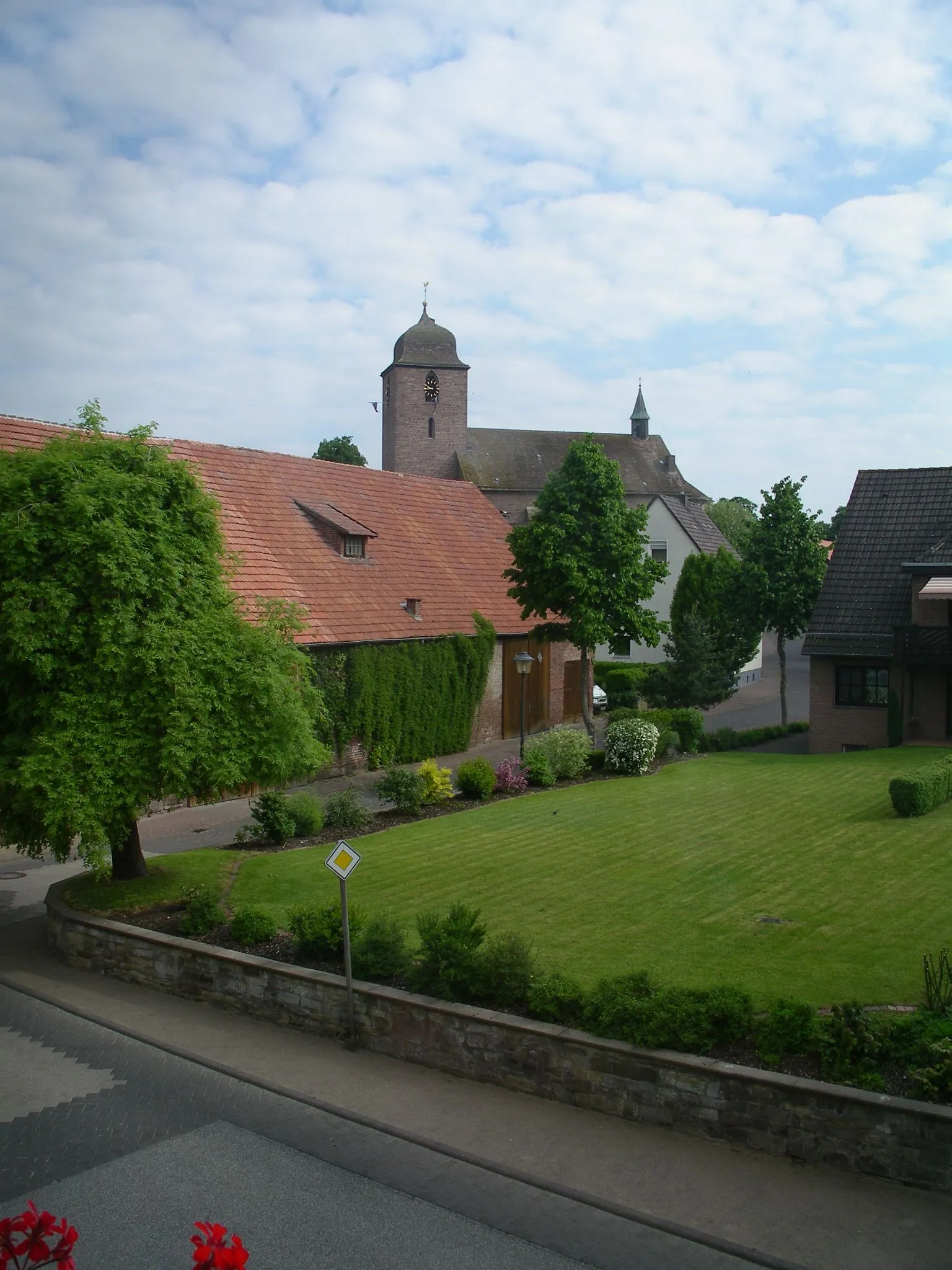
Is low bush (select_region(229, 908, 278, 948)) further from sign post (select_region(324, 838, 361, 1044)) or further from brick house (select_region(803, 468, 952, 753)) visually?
brick house (select_region(803, 468, 952, 753))

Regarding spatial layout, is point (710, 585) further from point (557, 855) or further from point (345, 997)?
point (345, 997)

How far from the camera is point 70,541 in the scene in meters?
14.0

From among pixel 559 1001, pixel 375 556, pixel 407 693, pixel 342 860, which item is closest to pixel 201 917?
pixel 342 860

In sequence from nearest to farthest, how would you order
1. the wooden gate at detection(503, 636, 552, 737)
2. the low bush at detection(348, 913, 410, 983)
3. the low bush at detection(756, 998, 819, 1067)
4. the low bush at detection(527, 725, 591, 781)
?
the low bush at detection(756, 998, 819, 1067) < the low bush at detection(348, 913, 410, 983) < the low bush at detection(527, 725, 591, 781) < the wooden gate at detection(503, 636, 552, 737)

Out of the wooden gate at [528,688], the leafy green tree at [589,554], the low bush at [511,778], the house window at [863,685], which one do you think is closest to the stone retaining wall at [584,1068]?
the low bush at [511,778]

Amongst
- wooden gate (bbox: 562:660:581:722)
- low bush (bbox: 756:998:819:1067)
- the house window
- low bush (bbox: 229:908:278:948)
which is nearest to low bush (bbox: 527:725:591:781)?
the house window

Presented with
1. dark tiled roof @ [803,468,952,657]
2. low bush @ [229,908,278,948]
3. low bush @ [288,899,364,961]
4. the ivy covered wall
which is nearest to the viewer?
low bush @ [288,899,364,961]

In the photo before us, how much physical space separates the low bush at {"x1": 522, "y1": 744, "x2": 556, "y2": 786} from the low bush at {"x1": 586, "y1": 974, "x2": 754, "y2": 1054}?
1499 cm

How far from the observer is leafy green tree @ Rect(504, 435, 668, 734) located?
94.9ft

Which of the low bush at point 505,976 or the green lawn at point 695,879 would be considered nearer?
the low bush at point 505,976

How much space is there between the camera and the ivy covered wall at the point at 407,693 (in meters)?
27.3

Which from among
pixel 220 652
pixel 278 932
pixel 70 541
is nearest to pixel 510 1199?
pixel 278 932

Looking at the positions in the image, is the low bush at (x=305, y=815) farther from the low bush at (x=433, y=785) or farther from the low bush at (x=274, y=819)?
the low bush at (x=433, y=785)

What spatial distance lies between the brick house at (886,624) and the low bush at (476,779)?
11.6 meters
